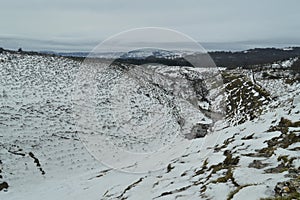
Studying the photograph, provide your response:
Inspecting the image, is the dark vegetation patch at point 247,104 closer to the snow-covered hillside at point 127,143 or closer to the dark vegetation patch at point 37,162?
the snow-covered hillside at point 127,143

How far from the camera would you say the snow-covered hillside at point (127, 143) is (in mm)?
8516

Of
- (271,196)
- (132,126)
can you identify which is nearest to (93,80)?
(132,126)

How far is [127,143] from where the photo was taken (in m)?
24.7

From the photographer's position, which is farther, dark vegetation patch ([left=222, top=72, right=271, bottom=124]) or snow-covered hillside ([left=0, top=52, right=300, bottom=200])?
dark vegetation patch ([left=222, top=72, right=271, bottom=124])

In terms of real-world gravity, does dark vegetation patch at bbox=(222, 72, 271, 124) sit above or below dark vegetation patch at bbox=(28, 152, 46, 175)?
above

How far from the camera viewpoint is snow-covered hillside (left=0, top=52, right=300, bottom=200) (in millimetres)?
8516

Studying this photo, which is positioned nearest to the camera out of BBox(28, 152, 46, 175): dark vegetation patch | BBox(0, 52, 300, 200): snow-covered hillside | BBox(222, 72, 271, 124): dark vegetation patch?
BBox(0, 52, 300, 200): snow-covered hillside

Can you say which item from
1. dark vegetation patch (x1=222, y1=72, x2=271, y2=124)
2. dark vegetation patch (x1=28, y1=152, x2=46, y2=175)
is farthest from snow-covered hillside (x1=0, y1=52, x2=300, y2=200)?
dark vegetation patch (x1=222, y1=72, x2=271, y2=124)

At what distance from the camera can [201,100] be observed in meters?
56.0

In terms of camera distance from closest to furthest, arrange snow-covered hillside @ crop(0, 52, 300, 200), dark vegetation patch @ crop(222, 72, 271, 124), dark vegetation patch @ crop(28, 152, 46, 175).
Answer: snow-covered hillside @ crop(0, 52, 300, 200)
dark vegetation patch @ crop(28, 152, 46, 175)
dark vegetation patch @ crop(222, 72, 271, 124)

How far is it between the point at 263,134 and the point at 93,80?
34.9 m

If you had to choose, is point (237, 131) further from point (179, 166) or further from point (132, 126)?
point (132, 126)

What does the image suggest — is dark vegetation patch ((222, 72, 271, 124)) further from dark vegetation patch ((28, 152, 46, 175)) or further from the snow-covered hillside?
dark vegetation patch ((28, 152, 46, 175))

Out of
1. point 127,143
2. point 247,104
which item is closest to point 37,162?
point 127,143
